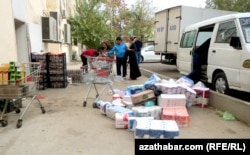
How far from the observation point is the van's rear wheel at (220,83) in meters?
6.68

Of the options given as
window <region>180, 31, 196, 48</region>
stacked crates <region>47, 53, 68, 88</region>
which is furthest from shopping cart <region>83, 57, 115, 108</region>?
window <region>180, 31, 196, 48</region>

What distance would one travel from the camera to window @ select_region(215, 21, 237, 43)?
6594 millimetres

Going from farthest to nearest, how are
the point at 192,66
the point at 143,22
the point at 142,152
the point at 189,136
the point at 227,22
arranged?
the point at 143,22 < the point at 192,66 < the point at 227,22 < the point at 189,136 < the point at 142,152

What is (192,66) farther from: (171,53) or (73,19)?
(73,19)

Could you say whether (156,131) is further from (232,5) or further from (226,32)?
(232,5)

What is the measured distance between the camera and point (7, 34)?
23.3ft

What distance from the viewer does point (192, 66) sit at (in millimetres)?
8359

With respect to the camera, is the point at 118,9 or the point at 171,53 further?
the point at 118,9

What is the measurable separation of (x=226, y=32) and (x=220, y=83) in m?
1.25

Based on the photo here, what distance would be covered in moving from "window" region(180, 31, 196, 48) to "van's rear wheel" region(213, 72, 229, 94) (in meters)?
2.12

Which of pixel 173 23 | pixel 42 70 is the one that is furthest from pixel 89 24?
pixel 42 70

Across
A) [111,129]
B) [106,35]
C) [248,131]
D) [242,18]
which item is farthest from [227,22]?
[106,35]

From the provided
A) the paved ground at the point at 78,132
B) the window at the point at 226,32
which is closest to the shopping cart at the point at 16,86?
the paved ground at the point at 78,132

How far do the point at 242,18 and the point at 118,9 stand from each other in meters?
32.5
